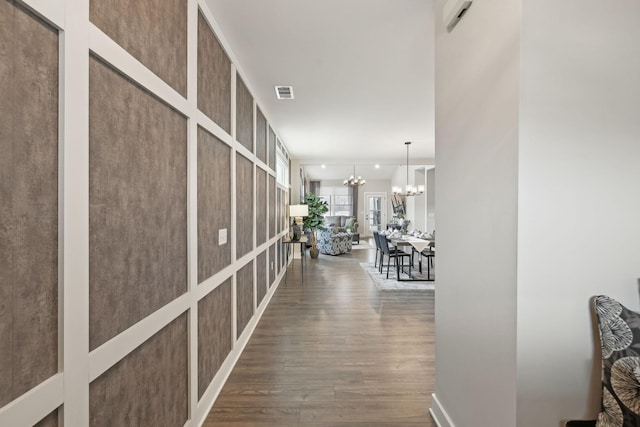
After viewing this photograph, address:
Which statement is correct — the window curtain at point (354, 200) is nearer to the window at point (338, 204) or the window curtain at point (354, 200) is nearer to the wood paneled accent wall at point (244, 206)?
the window at point (338, 204)

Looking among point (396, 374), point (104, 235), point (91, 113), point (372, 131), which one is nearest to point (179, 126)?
point (91, 113)

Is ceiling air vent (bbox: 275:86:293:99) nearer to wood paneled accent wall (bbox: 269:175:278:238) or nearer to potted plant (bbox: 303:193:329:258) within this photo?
wood paneled accent wall (bbox: 269:175:278:238)

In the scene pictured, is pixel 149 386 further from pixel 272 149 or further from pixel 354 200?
pixel 354 200

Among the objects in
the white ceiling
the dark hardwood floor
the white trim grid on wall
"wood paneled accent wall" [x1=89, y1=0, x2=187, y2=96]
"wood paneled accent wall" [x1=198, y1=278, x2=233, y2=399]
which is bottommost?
the dark hardwood floor

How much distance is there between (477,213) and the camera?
1.36 meters

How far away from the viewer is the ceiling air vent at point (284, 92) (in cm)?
329

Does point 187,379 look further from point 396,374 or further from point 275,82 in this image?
point 275,82

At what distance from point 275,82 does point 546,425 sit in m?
3.25

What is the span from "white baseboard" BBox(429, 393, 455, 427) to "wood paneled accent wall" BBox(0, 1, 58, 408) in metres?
1.83

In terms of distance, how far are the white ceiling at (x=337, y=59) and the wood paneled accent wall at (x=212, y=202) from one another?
912 mm

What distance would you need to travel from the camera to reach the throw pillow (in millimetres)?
917

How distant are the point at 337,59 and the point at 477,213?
6.48 ft

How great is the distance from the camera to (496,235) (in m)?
1.21

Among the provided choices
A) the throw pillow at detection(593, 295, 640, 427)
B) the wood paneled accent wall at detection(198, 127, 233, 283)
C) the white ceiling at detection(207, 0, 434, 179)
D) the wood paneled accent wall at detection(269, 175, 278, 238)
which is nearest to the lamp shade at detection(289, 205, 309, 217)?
the wood paneled accent wall at detection(269, 175, 278, 238)
